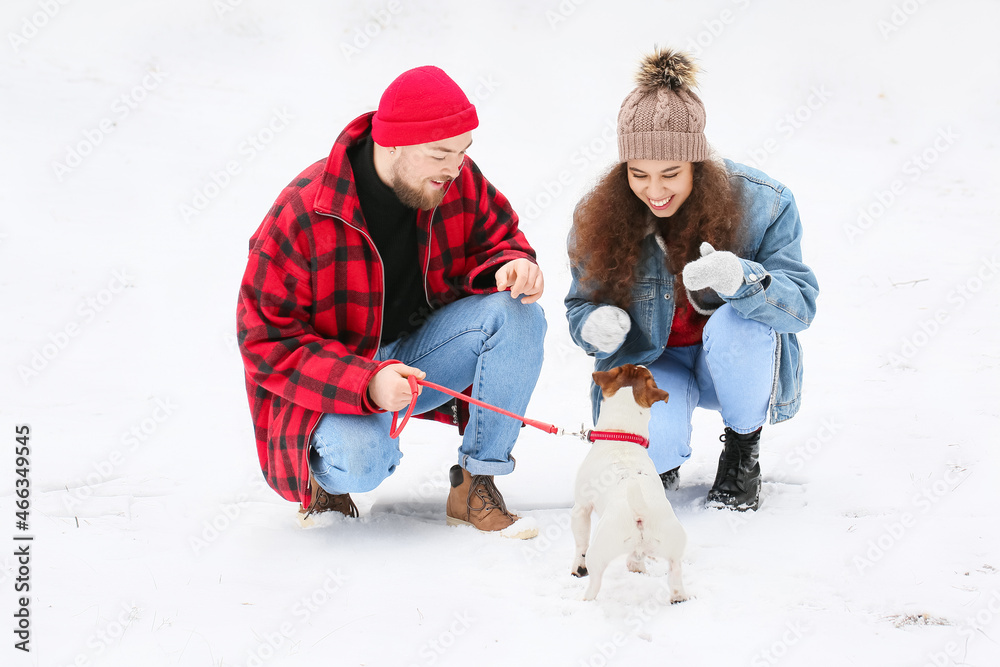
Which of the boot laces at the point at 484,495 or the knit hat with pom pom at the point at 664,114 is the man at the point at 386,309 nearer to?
the boot laces at the point at 484,495

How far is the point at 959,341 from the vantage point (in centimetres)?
370

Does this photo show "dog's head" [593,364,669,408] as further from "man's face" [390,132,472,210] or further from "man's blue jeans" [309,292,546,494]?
"man's face" [390,132,472,210]

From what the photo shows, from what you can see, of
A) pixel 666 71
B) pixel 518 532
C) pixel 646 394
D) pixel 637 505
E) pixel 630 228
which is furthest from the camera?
pixel 630 228

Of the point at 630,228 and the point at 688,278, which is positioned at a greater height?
the point at 630,228

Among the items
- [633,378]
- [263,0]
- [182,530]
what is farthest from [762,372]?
[263,0]

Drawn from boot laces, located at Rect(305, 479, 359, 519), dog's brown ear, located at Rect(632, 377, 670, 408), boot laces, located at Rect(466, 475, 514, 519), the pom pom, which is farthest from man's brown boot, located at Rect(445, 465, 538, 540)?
A: the pom pom

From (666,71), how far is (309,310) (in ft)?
3.77

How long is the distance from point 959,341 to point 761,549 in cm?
223

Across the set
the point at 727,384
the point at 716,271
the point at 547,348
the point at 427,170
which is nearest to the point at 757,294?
the point at 716,271

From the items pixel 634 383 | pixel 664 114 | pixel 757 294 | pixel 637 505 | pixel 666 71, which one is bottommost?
pixel 637 505

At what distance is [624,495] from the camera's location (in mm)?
1686

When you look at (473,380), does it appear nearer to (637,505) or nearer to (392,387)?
(392,387)

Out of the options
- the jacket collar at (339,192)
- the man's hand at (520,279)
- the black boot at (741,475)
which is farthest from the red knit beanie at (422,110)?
the black boot at (741,475)

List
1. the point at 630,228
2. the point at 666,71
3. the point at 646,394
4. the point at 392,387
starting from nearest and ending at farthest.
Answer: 1. the point at 646,394
2. the point at 392,387
3. the point at 666,71
4. the point at 630,228
